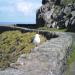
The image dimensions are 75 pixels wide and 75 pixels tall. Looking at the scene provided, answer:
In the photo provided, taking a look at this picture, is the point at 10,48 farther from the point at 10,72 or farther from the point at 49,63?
the point at 10,72

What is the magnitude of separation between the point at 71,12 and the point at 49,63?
2062 inches

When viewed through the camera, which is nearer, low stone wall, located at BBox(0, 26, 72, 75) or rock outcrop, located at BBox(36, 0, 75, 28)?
low stone wall, located at BBox(0, 26, 72, 75)

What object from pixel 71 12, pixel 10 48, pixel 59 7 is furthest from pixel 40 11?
pixel 10 48

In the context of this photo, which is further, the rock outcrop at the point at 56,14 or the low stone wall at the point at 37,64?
the rock outcrop at the point at 56,14

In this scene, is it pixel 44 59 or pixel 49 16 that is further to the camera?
pixel 49 16

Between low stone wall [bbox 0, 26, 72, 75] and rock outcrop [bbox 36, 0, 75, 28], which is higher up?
low stone wall [bbox 0, 26, 72, 75]

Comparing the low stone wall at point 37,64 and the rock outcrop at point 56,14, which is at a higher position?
the low stone wall at point 37,64

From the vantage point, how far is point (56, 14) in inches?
2660

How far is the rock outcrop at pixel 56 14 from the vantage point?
58.8m

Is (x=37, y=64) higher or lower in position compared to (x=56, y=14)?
higher

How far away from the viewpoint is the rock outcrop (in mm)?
58797

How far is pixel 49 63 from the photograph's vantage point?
28.7 ft

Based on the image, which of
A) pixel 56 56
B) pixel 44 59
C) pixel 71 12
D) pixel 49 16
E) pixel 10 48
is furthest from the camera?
pixel 49 16

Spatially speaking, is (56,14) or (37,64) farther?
(56,14)
